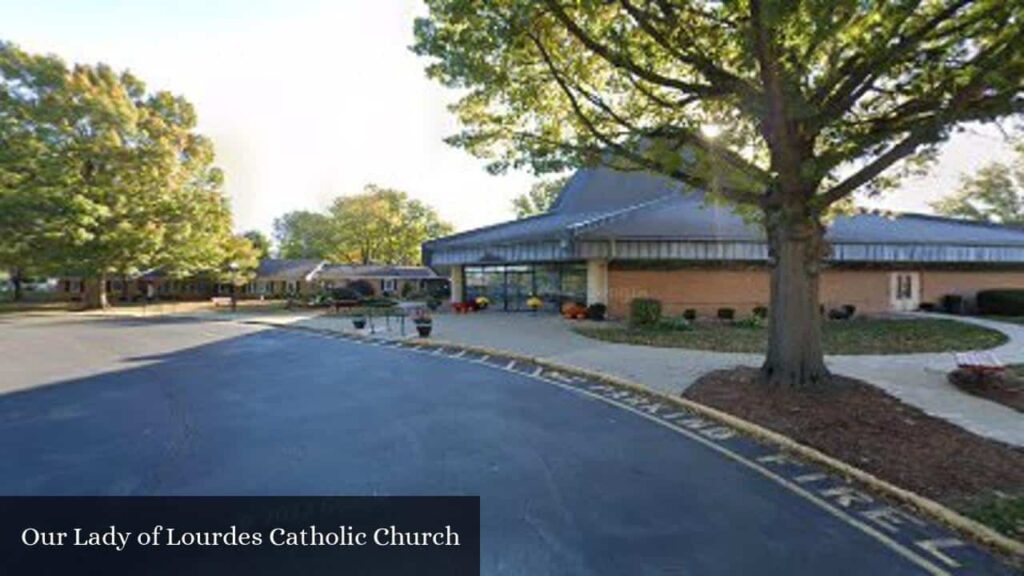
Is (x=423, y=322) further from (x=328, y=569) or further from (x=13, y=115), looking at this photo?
(x=13, y=115)

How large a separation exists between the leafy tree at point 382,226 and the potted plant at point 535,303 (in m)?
39.4

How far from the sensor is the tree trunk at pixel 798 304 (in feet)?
34.1

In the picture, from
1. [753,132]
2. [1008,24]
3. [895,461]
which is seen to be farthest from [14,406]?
[1008,24]

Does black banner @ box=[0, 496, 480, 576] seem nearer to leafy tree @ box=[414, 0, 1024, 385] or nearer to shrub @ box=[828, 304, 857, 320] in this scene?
leafy tree @ box=[414, 0, 1024, 385]

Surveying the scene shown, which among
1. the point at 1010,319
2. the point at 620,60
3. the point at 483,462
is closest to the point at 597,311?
the point at 620,60

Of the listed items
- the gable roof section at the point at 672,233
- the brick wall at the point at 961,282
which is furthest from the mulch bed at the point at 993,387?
the brick wall at the point at 961,282

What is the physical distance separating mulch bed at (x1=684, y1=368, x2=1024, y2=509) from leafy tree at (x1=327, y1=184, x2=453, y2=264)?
60207 millimetres

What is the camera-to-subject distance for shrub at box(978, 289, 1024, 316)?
85.1ft

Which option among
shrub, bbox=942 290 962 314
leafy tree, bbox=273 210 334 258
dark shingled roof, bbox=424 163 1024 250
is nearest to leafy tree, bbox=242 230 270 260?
leafy tree, bbox=273 210 334 258

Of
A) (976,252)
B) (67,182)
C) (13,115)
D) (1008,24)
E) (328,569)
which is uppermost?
(13,115)

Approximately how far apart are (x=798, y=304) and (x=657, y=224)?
15952 millimetres

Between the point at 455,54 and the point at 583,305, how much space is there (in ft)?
56.5

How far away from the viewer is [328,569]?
14.6 ft

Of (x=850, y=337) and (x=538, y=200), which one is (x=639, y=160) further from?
(x=538, y=200)
